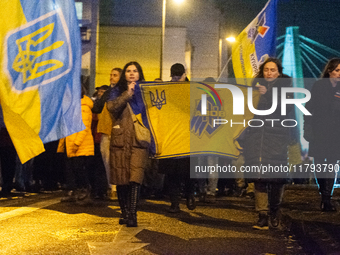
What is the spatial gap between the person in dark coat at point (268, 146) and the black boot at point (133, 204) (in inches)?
50.5

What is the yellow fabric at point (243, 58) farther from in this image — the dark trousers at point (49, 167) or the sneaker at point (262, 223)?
the sneaker at point (262, 223)

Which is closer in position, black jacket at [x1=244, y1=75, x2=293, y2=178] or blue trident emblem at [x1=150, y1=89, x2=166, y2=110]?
black jacket at [x1=244, y1=75, x2=293, y2=178]

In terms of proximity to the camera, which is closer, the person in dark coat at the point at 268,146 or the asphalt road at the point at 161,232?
the asphalt road at the point at 161,232

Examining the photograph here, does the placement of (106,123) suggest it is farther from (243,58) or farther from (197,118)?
(243,58)

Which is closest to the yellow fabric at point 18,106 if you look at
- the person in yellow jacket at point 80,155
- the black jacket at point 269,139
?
the black jacket at point 269,139

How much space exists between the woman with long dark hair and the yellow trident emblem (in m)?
1.23

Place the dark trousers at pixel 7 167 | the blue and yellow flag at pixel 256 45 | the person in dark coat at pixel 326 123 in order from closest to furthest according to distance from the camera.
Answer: the person in dark coat at pixel 326 123
the blue and yellow flag at pixel 256 45
the dark trousers at pixel 7 167

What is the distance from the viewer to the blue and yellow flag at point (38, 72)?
179 inches

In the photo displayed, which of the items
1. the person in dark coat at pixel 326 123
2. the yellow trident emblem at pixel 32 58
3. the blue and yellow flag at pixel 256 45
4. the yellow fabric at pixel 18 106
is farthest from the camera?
the blue and yellow flag at pixel 256 45

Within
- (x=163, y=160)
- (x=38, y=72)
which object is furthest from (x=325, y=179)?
(x=38, y=72)

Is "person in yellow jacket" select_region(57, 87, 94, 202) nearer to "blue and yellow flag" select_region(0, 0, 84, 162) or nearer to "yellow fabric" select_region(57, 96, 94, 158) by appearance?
"yellow fabric" select_region(57, 96, 94, 158)

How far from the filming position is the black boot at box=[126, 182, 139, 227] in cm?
599

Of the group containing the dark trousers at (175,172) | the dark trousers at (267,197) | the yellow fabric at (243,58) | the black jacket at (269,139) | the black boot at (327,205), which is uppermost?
the yellow fabric at (243,58)

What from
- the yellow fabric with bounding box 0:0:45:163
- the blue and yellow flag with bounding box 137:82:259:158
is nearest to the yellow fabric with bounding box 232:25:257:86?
the blue and yellow flag with bounding box 137:82:259:158
